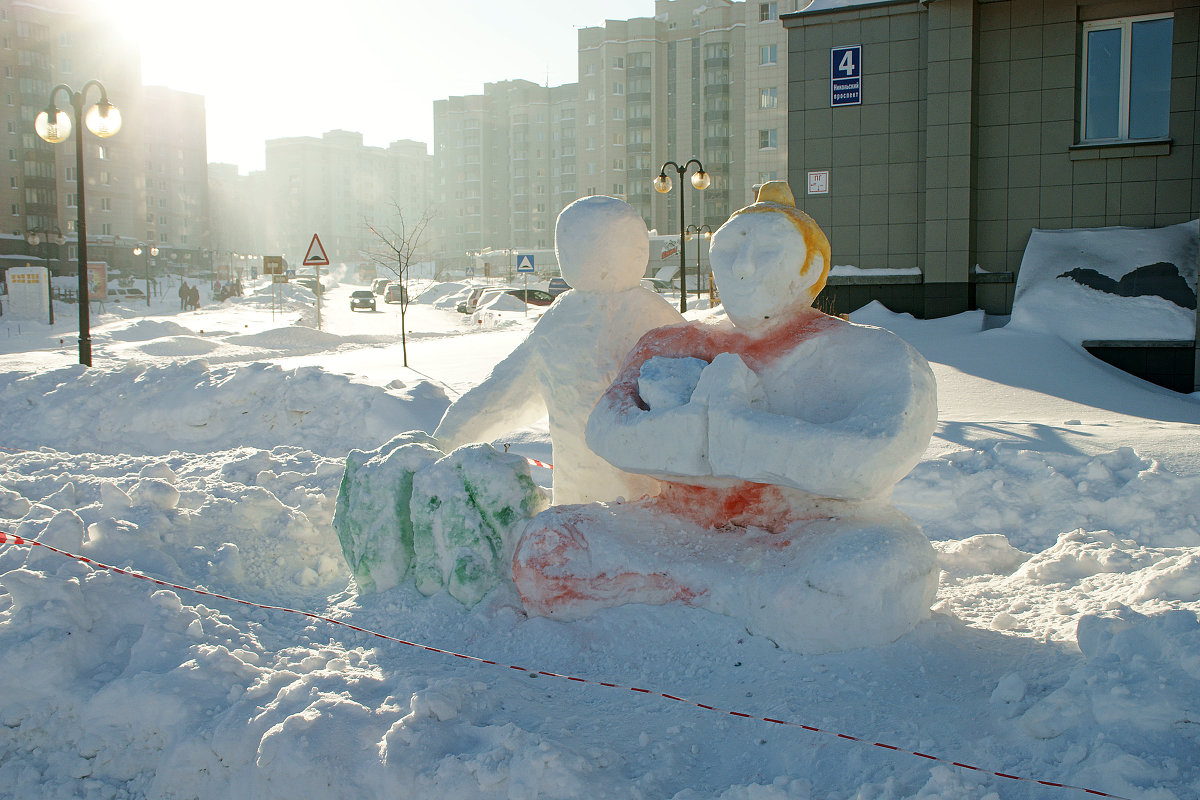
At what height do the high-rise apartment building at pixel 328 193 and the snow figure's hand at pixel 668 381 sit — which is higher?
the high-rise apartment building at pixel 328 193

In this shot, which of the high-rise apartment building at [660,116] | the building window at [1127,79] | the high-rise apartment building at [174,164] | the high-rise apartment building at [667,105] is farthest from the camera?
the high-rise apartment building at [174,164]

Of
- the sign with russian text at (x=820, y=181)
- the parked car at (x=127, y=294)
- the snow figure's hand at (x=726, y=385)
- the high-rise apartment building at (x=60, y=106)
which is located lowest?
the snow figure's hand at (x=726, y=385)

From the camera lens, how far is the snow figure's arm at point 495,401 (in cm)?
391

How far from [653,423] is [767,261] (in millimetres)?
710

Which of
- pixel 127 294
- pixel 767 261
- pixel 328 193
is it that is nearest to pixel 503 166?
pixel 328 193

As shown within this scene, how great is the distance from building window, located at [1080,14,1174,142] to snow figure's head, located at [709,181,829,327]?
1156 cm

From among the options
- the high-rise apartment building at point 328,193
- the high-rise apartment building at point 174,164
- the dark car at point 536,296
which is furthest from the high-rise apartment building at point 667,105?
the high-rise apartment building at point 328,193

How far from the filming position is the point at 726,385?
9.55ft

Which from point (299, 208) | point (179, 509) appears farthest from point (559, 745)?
point (299, 208)

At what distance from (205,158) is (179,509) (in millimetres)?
78282

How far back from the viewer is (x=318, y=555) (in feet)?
13.6

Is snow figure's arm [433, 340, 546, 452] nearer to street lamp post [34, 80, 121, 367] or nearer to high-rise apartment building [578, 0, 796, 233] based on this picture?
street lamp post [34, 80, 121, 367]

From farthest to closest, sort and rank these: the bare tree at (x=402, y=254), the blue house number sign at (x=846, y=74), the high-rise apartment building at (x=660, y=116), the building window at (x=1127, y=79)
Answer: the high-rise apartment building at (x=660, y=116) → the bare tree at (x=402, y=254) → the blue house number sign at (x=846, y=74) → the building window at (x=1127, y=79)

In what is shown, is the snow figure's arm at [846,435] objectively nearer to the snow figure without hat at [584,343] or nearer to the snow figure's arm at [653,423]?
the snow figure's arm at [653,423]
